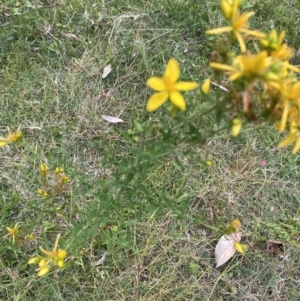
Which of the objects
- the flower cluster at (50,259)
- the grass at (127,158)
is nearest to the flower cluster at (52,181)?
the grass at (127,158)

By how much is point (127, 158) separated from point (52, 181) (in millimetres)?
350

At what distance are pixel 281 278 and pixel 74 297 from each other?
0.91 m

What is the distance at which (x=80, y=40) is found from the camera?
Result: 2.57 m

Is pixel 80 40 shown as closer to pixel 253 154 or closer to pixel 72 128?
pixel 72 128

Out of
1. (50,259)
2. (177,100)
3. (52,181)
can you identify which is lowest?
(52,181)

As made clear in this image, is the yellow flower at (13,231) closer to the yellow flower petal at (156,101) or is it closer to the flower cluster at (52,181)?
the flower cluster at (52,181)

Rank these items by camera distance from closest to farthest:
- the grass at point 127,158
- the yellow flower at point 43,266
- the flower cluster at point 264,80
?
the flower cluster at point 264,80, the yellow flower at point 43,266, the grass at point 127,158

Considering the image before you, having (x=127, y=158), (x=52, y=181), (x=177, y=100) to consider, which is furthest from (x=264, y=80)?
(x=52, y=181)

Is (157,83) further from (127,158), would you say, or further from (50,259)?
(127,158)

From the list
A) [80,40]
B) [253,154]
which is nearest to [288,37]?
[253,154]

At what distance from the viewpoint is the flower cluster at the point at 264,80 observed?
106 centimetres

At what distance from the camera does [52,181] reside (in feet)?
7.12

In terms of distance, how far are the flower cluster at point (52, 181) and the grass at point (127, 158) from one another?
52 mm

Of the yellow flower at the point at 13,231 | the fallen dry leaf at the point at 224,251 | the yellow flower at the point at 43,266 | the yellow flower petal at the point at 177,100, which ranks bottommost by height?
the fallen dry leaf at the point at 224,251
